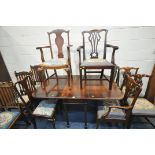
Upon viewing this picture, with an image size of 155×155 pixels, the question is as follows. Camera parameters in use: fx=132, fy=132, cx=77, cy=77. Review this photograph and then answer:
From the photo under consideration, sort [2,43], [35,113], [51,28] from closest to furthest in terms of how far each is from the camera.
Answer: [35,113] → [51,28] → [2,43]

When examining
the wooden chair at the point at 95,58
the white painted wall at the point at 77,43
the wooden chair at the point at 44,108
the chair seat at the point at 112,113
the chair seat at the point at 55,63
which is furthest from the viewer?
the white painted wall at the point at 77,43

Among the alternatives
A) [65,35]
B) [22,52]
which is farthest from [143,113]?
[22,52]

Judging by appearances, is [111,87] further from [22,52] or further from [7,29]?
[7,29]

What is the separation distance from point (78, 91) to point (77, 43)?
3.63 feet

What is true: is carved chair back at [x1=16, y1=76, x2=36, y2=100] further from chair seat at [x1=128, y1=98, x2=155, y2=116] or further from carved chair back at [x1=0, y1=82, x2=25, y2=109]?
chair seat at [x1=128, y1=98, x2=155, y2=116]

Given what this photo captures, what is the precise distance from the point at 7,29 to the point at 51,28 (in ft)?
2.89

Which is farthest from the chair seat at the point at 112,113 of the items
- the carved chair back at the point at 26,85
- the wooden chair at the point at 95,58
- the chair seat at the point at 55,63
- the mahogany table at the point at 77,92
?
the carved chair back at the point at 26,85

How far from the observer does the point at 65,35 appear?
8.38ft

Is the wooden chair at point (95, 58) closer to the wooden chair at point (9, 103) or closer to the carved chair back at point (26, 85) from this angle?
the carved chair back at point (26, 85)

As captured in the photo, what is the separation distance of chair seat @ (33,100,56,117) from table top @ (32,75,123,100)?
13 cm

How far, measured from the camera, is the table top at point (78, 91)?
178 cm

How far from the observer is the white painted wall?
246 cm

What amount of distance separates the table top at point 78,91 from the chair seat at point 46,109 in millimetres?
132

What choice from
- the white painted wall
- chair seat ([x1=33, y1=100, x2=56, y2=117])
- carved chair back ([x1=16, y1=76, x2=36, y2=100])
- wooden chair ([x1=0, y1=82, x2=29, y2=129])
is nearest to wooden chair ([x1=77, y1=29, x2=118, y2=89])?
the white painted wall
